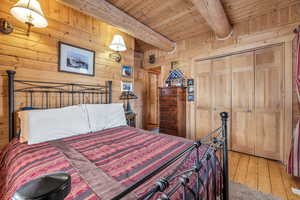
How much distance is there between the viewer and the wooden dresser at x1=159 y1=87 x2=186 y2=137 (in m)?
3.16

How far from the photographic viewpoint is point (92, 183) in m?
0.76

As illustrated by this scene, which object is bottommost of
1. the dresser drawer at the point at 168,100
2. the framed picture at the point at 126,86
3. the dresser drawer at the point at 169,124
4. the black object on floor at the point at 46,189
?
the dresser drawer at the point at 169,124

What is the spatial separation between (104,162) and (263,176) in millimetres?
2318

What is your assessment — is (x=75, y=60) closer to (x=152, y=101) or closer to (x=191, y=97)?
(x=191, y=97)

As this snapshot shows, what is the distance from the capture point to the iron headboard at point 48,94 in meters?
1.66

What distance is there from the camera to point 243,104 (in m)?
2.62

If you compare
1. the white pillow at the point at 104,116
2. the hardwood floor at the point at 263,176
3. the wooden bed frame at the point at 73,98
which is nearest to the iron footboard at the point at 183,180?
the wooden bed frame at the point at 73,98

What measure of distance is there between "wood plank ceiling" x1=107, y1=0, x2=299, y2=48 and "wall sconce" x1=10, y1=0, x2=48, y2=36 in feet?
3.41

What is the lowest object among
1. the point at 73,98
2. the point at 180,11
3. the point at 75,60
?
the point at 73,98

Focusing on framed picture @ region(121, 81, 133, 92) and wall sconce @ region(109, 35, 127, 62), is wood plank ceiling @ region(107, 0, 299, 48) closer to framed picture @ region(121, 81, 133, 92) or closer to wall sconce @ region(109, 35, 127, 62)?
wall sconce @ region(109, 35, 127, 62)

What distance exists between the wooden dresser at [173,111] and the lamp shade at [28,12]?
8.74 ft

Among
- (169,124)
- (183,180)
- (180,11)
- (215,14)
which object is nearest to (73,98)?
(169,124)

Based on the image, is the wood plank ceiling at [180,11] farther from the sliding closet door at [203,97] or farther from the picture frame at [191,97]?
the picture frame at [191,97]

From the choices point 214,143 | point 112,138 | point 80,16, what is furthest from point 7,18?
point 214,143
